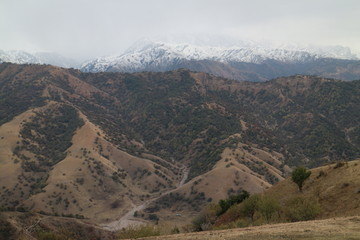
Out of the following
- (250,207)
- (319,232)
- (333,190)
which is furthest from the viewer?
(250,207)

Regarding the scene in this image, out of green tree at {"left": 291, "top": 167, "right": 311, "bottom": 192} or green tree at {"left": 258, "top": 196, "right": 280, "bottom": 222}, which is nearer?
green tree at {"left": 258, "top": 196, "right": 280, "bottom": 222}

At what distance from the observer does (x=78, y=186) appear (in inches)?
6875

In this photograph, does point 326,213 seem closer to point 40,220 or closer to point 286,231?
point 286,231

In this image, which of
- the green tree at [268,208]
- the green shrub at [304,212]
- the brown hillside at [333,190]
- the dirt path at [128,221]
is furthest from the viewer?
the dirt path at [128,221]

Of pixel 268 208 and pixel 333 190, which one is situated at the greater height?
pixel 333 190

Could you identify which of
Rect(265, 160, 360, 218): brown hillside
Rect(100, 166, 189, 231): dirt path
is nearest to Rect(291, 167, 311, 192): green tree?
Rect(265, 160, 360, 218): brown hillside

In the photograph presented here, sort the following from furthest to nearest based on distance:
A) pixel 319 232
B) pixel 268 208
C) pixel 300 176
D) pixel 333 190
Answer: pixel 300 176, pixel 268 208, pixel 333 190, pixel 319 232

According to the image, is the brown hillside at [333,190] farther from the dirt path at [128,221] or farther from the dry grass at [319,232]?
the dirt path at [128,221]

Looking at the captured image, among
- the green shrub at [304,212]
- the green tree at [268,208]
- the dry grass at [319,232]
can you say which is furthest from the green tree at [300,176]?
the dry grass at [319,232]

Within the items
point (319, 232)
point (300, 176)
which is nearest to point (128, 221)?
point (300, 176)

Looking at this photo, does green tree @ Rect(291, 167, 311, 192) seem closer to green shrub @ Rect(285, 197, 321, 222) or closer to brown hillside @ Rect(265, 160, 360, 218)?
brown hillside @ Rect(265, 160, 360, 218)

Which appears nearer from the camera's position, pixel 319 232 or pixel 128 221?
pixel 319 232

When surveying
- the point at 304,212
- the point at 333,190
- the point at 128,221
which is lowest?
the point at 128,221

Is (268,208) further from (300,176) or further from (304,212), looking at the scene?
(300,176)
